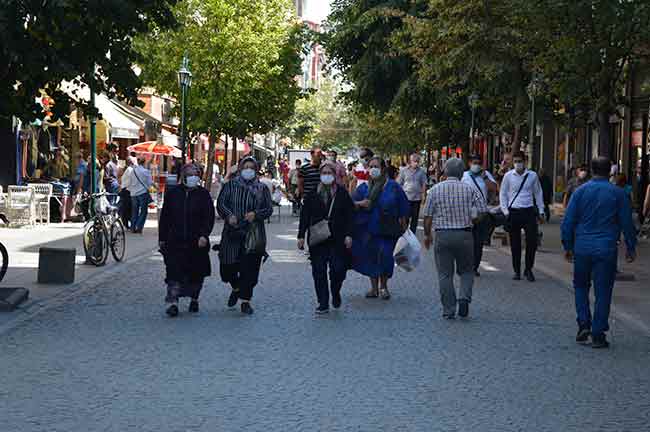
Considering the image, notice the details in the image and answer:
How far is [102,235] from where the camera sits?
58.3 feet

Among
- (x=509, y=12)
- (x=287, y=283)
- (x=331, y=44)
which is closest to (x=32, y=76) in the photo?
(x=287, y=283)

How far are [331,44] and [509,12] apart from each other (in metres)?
17.6

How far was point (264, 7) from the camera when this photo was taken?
50594 mm

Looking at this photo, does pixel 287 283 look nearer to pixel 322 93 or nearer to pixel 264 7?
pixel 264 7

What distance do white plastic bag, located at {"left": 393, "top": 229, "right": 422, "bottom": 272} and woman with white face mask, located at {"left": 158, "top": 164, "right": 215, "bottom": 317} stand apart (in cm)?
260

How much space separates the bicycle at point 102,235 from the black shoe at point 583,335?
8736 mm

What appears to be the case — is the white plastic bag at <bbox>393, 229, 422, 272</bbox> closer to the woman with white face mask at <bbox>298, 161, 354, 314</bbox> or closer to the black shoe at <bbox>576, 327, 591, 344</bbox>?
the woman with white face mask at <bbox>298, 161, 354, 314</bbox>

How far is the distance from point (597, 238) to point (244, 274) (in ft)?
12.4

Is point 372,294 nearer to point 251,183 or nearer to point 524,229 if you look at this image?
point 251,183

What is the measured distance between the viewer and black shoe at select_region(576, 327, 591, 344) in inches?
422

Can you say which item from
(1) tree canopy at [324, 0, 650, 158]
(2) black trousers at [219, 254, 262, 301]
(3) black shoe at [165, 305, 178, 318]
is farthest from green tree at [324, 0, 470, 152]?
(3) black shoe at [165, 305, 178, 318]

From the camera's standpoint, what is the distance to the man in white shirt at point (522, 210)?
1702 centimetres

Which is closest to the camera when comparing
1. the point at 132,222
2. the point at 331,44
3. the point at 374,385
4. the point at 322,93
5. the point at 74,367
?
the point at 374,385

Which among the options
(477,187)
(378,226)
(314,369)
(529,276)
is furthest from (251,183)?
(529,276)
